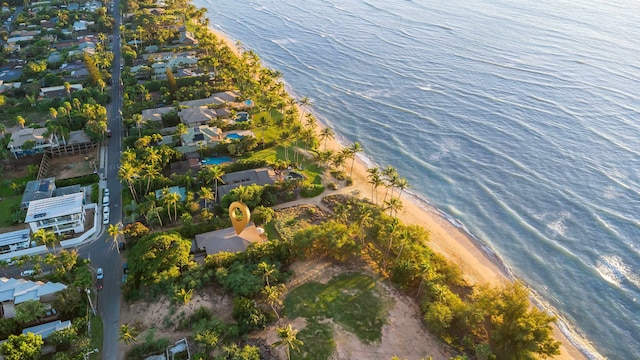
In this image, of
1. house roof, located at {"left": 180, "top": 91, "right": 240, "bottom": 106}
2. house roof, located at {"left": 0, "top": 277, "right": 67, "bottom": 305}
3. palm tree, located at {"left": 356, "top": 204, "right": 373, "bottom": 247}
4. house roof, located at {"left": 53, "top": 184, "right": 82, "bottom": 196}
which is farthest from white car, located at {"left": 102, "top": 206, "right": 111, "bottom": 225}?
palm tree, located at {"left": 356, "top": 204, "right": 373, "bottom": 247}

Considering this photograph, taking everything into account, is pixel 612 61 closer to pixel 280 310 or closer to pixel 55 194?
pixel 280 310

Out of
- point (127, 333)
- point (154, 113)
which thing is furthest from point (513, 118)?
point (127, 333)

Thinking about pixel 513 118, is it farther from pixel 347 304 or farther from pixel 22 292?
pixel 22 292

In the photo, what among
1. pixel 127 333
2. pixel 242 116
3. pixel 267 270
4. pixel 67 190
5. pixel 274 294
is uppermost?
pixel 242 116

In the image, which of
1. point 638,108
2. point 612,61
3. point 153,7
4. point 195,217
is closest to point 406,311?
point 195,217

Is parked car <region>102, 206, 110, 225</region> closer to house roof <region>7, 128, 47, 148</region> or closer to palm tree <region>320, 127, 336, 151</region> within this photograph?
house roof <region>7, 128, 47, 148</region>
